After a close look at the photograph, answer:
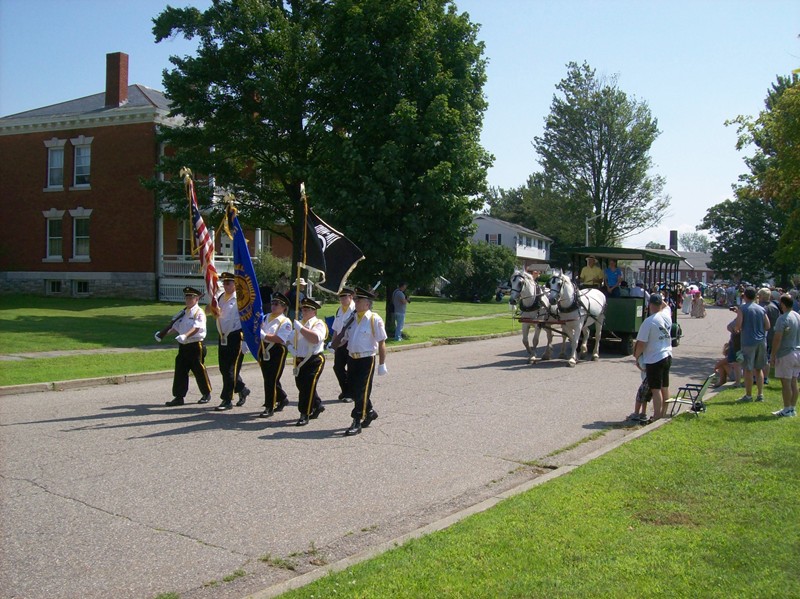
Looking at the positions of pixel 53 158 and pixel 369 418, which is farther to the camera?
pixel 53 158

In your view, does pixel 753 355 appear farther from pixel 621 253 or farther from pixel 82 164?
pixel 82 164

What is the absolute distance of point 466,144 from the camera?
23.6 metres

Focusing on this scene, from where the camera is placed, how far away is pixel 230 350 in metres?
11.5

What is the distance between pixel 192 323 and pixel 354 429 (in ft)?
11.5

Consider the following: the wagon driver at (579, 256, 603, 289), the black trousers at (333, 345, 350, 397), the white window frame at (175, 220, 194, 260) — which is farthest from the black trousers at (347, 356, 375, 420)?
the white window frame at (175, 220, 194, 260)

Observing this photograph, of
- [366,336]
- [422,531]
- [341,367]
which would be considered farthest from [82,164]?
[422,531]

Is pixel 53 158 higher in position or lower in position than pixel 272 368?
higher

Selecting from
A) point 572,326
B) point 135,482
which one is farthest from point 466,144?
point 135,482

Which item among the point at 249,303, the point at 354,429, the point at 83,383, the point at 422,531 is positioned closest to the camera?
the point at 422,531

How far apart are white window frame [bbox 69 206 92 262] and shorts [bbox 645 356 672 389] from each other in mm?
31998

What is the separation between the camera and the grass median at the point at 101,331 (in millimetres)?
15281

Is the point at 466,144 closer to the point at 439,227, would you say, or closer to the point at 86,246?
the point at 439,227

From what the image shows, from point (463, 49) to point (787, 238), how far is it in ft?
37.9

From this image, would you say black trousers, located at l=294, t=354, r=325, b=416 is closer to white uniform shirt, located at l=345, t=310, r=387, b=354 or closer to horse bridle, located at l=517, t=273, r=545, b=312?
white uniform shirt, located at l=345, t=310, r=387, b=354
